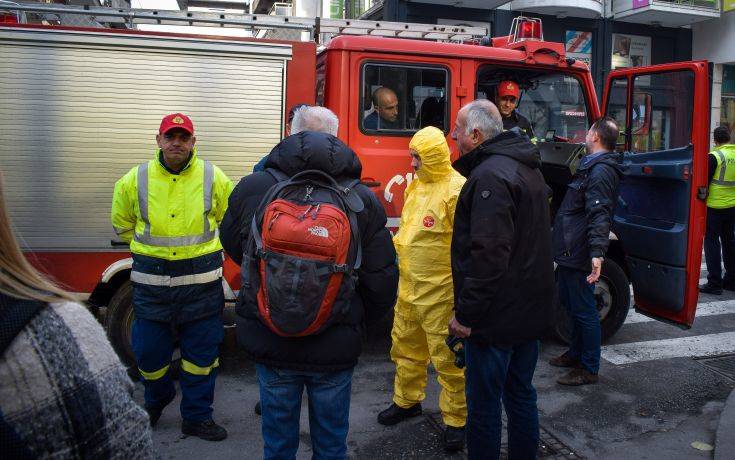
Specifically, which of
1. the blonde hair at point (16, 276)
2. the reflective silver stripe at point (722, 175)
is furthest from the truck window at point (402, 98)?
the reflective silver stripe at point (722, 175)

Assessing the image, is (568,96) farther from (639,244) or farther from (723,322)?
(723,322)

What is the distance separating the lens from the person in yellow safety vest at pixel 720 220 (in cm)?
800

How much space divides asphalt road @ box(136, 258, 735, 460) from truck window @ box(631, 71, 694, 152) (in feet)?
5.91

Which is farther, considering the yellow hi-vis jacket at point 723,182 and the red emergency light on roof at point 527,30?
the yellow hi-vis jacket at point 723,182

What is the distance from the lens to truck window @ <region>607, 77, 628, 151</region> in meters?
5.71

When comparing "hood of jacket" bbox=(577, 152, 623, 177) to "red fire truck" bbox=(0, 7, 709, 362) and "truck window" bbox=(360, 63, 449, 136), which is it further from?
"truck window" bbox=(360, 63, 449, 136)

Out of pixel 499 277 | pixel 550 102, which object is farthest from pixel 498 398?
pixel 550 102

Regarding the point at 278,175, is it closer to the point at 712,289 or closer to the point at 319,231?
the point at 319,231

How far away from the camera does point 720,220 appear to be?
8109mm

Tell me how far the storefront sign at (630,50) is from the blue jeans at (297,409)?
17.4 metres

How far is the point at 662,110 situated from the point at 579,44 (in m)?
13.3

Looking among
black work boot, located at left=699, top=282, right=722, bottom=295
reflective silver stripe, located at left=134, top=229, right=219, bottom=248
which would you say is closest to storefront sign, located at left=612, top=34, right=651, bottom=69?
black work boot, located at left=699, top=282, right=722, bottom=295

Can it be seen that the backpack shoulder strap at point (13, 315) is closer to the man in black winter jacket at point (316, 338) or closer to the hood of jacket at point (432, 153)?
the man in black winter jacket at point (316, 338)

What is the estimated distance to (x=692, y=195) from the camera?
4969 millimetres
